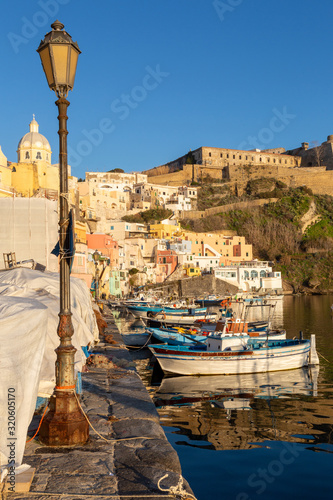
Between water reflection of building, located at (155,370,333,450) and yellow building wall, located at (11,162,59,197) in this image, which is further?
yellow building wall, located at (11,162,59,197)

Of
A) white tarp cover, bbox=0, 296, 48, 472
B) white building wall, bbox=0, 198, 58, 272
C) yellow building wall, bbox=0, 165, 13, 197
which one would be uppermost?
yellow building wall, bbox=0, 165, 13, 197

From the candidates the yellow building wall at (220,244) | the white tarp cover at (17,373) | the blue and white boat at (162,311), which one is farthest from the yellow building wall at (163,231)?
the white tarp cover at (17,373)

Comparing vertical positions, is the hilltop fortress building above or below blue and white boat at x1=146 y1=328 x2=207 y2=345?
above

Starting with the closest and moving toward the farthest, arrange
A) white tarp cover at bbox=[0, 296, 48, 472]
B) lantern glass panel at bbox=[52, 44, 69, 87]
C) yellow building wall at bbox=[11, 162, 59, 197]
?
white tarp cover at bbox=[0, 296, 48, 472] → lantern glass panel at bbox=[52, 44, 69, 87] → yellow building wall at bbox=[11, 162, 59, 197]

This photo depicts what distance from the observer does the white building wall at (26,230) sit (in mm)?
27750

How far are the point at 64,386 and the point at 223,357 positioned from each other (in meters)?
12.3

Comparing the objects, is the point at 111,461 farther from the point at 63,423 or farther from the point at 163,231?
the point at 163,231

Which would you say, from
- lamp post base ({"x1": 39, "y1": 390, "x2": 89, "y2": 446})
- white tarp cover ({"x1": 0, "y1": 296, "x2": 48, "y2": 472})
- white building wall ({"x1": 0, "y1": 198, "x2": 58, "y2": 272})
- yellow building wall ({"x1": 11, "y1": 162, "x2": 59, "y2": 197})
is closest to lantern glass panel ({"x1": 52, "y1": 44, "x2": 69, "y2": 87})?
white tarp cover ({"x1": 0, "y1": 296, "x2": 48, "y2": 472})

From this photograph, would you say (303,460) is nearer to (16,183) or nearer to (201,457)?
(201,457)

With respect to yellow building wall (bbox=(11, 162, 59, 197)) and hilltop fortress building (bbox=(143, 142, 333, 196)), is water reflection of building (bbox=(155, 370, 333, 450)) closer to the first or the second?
yellow building wall (bbox=(11, 162, 59, 197))

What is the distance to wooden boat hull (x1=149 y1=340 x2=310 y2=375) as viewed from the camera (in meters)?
17.4

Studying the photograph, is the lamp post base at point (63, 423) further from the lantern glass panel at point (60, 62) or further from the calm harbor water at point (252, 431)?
the lantern glass panel at point (60, 62)

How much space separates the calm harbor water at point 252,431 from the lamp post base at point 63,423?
306 cm

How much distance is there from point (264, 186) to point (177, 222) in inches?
1217
